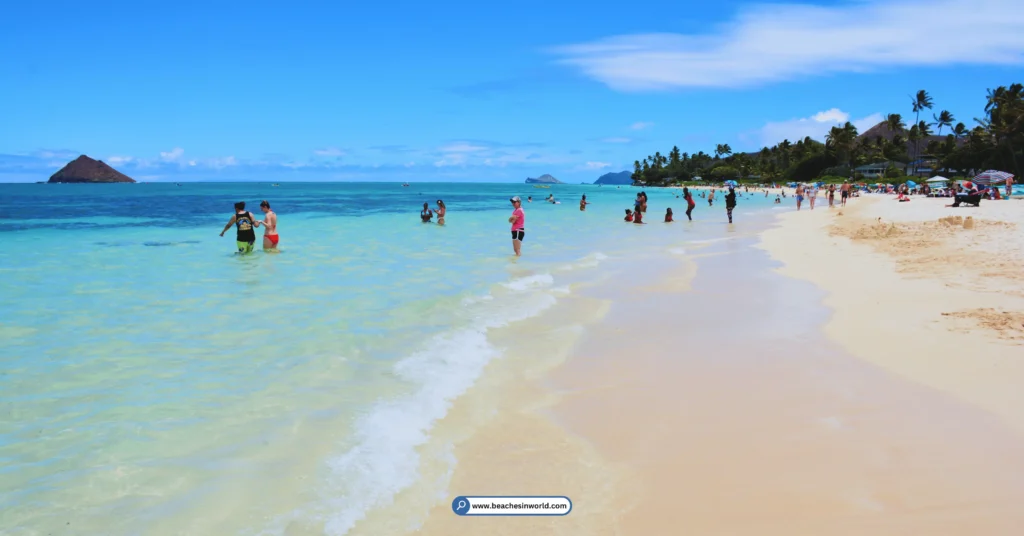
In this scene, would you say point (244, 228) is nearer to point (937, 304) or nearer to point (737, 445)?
point (737, 445)

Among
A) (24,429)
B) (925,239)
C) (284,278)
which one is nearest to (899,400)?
(24,429)

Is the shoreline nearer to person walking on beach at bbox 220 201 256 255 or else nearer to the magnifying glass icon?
the magnifying glass icon

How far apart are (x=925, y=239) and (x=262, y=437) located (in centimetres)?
1802

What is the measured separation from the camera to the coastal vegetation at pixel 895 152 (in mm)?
68625

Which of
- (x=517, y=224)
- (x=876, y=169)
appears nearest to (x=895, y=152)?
(x=876, y=169)

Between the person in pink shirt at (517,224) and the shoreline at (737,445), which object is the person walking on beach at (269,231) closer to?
the person in pink shirt at (517,224)

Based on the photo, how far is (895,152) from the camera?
99250mm

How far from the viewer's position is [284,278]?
44.7 ft

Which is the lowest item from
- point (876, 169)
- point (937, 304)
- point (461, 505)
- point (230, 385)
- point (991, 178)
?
point (461, 505)

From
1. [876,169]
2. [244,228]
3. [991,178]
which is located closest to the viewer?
[244,228]

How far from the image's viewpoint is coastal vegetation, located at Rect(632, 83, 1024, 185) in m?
68.6

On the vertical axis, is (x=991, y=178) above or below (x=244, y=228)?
above

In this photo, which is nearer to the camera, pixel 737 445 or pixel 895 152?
pixel 737 445

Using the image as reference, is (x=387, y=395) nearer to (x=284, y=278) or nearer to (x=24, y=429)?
(x=24, y=429)
